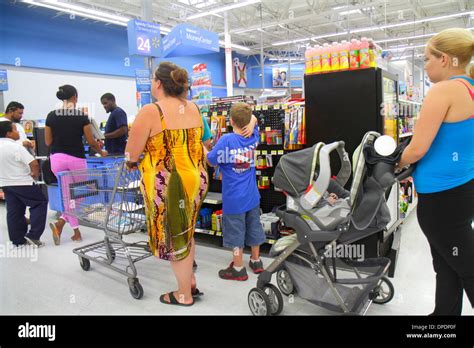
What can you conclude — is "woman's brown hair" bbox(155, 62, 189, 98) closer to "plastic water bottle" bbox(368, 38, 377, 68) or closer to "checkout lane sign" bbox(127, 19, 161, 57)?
"plastic water bottle" bbox(368, 38, 377, 68)

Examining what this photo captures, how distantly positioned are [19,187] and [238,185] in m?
2.95

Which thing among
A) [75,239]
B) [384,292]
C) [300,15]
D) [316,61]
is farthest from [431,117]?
[300,15]

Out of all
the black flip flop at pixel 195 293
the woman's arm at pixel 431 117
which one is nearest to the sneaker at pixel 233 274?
the black flip flop at pixel 195 293

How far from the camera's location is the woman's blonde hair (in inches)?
72.6

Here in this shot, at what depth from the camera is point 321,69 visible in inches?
138

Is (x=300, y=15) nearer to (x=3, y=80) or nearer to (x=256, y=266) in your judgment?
(x=3, y=80)

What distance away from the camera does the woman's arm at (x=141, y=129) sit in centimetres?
253

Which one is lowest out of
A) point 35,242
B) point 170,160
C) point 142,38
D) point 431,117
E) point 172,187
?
point 35,242

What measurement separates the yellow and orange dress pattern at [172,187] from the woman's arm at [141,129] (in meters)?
0.05

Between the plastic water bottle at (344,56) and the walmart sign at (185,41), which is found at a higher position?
the walmart sign at (185,41)

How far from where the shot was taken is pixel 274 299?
267 centimetres

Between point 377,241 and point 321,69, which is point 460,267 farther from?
point 321,69

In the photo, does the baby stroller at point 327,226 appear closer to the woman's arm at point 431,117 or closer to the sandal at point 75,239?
the woman's arm at point 431,117
